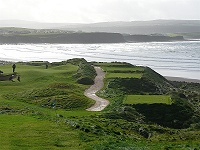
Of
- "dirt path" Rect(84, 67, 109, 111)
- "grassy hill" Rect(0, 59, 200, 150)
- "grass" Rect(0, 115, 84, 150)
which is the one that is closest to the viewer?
"grass" Rect(0, 115, 84, 150)

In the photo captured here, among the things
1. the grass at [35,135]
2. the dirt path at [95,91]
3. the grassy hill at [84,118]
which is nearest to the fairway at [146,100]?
the grassy hill at [84,118]

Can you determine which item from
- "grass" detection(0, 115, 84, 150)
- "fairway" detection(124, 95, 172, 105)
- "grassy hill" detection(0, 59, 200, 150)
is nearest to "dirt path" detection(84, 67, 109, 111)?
"grassy hill" detection(0, 59, 200, 150)

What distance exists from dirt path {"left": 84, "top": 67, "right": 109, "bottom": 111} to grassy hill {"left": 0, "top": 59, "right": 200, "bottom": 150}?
651 millimetres

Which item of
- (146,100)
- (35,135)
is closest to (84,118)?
(35,135)

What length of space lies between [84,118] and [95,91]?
1414 cm

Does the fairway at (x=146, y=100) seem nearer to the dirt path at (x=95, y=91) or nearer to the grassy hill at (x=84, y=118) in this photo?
the grassy hill at (x=84, y=118)

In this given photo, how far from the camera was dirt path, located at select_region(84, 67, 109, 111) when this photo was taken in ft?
98.8

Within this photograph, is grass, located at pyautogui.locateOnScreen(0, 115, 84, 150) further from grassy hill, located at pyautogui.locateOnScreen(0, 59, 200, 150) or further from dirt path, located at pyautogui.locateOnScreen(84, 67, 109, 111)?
dirt path, located at pyautogui.locateOnScreen(84, 67, 109, 111)

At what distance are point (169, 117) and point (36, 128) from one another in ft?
45.1

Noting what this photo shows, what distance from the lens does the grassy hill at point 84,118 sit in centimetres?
1816

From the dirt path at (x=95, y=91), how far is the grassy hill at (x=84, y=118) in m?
0.65

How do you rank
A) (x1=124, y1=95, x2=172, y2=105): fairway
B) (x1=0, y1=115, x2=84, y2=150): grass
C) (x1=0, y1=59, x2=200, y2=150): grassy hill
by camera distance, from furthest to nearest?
(x1=124, y1=95, x2=172, y2=105): fairway
(x1=0, y1=59, x2=200, y2=150): grassy hill
(x1=0, y1=115, x2=84, y2=150): grass

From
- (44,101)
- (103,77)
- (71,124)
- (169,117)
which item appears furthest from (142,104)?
(103,77)

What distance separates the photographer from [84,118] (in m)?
23.9
